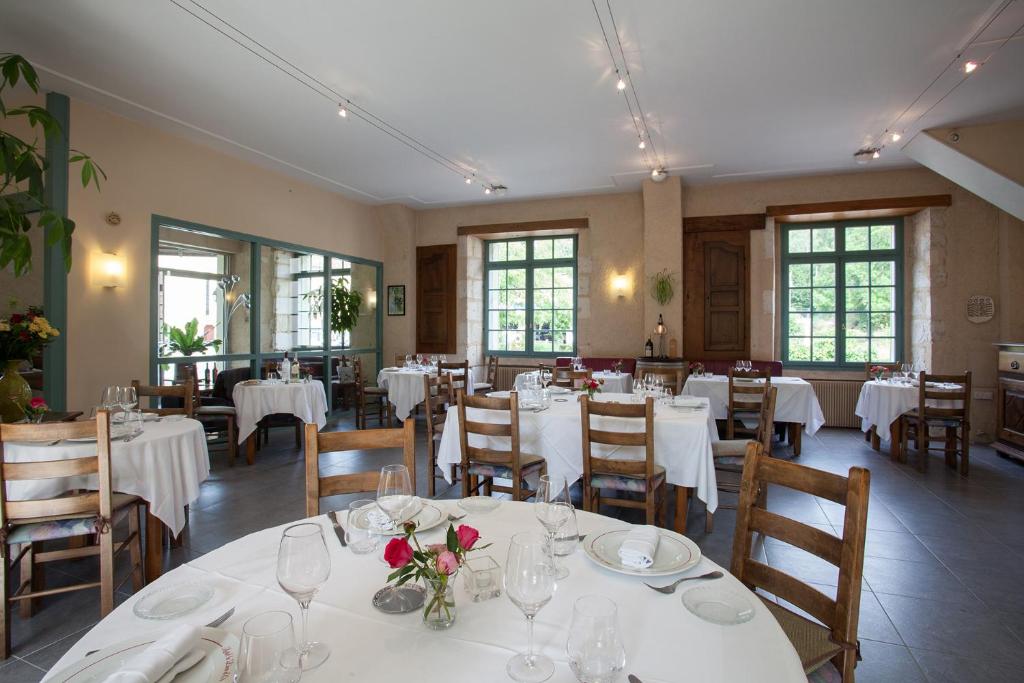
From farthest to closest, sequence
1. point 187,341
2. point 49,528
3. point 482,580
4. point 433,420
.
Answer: point 187,341 < point 433,420 < point 49,528 < point 482,580

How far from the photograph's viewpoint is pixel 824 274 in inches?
316

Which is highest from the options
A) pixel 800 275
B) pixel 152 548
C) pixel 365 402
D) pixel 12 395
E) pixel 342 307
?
pixel 800 275

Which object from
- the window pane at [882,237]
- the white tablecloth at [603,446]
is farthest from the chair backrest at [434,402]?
the window pane at [882,237]

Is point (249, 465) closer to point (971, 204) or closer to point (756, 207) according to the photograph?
point (756, 207)

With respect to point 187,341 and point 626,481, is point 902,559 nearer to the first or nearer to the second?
point 626,481

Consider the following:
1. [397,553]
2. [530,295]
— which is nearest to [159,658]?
[397,553]

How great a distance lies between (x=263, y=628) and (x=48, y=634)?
2570 mm

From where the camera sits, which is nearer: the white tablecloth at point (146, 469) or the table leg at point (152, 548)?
the white tablecloth at point (146, 469)

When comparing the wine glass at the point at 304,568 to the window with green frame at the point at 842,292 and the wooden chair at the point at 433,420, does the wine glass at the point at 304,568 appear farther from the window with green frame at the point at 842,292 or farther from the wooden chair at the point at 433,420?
the window with green frame at the point at 842,292

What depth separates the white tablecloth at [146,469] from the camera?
8.63ft

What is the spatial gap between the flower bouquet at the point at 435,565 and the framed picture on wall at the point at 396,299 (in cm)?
872

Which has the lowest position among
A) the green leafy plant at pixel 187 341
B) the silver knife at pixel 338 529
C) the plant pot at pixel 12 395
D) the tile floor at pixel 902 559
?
the tile floor at pixel 902 559

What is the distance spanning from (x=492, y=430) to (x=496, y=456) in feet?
0.58

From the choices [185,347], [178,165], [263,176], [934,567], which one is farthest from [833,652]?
[263,176]
